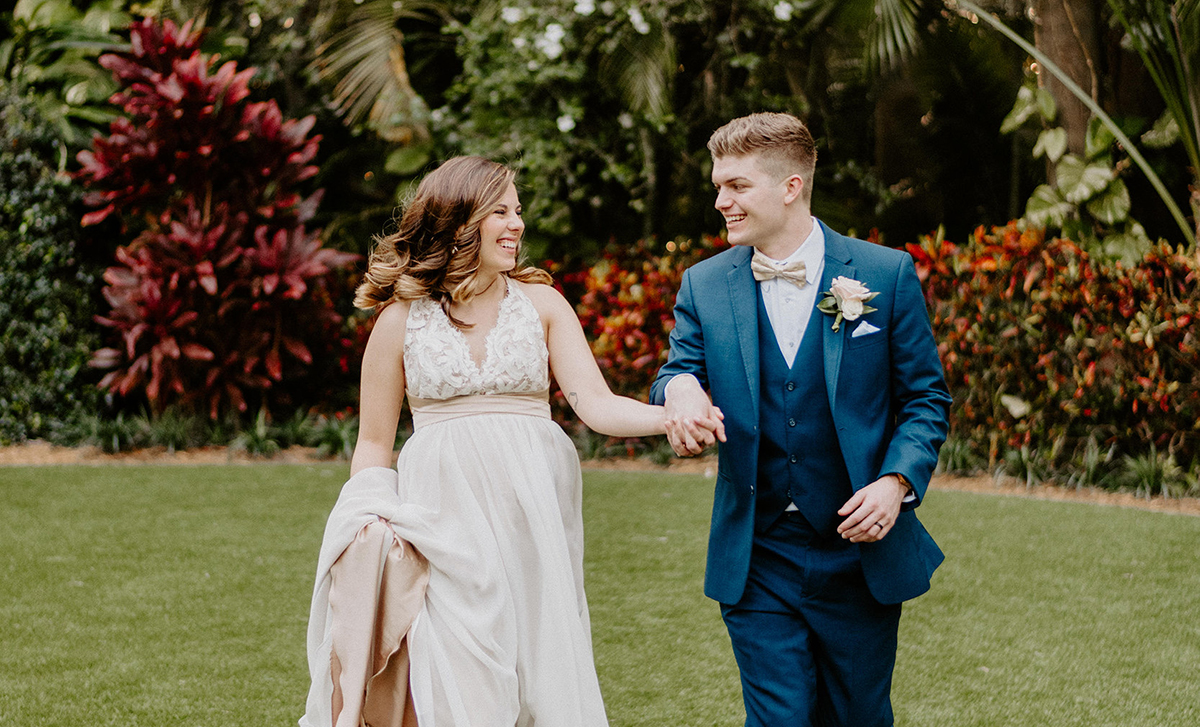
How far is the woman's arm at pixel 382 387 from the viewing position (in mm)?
2889

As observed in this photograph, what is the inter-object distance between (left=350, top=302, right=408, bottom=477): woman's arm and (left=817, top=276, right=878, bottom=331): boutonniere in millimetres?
1120

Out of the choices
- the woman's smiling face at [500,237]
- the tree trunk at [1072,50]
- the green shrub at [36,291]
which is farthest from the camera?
the green shrub at [36,291]

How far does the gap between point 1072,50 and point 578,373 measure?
22.3ft

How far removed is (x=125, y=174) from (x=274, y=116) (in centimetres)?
128

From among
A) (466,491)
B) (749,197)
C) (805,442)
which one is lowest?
(466,491)

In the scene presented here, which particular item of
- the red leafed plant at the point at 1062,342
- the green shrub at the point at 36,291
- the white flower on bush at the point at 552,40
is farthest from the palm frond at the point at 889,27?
the green shrub at the point at 36,291

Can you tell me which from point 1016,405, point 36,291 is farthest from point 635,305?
point 36,291

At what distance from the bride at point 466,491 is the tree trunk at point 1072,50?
6457mm

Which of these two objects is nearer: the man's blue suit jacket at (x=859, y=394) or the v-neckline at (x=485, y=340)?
the man's blue suit jacket at (x=859, y=394)

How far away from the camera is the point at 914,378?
263 cm

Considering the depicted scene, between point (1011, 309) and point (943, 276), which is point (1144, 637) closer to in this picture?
point (1011, 309)

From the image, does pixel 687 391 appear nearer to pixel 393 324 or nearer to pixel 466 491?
pixel 466 491

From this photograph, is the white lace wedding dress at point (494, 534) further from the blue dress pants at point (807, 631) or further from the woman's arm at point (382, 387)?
the blue dress pants at point (807, 631)

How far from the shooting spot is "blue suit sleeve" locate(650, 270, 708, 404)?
277 centimetres
